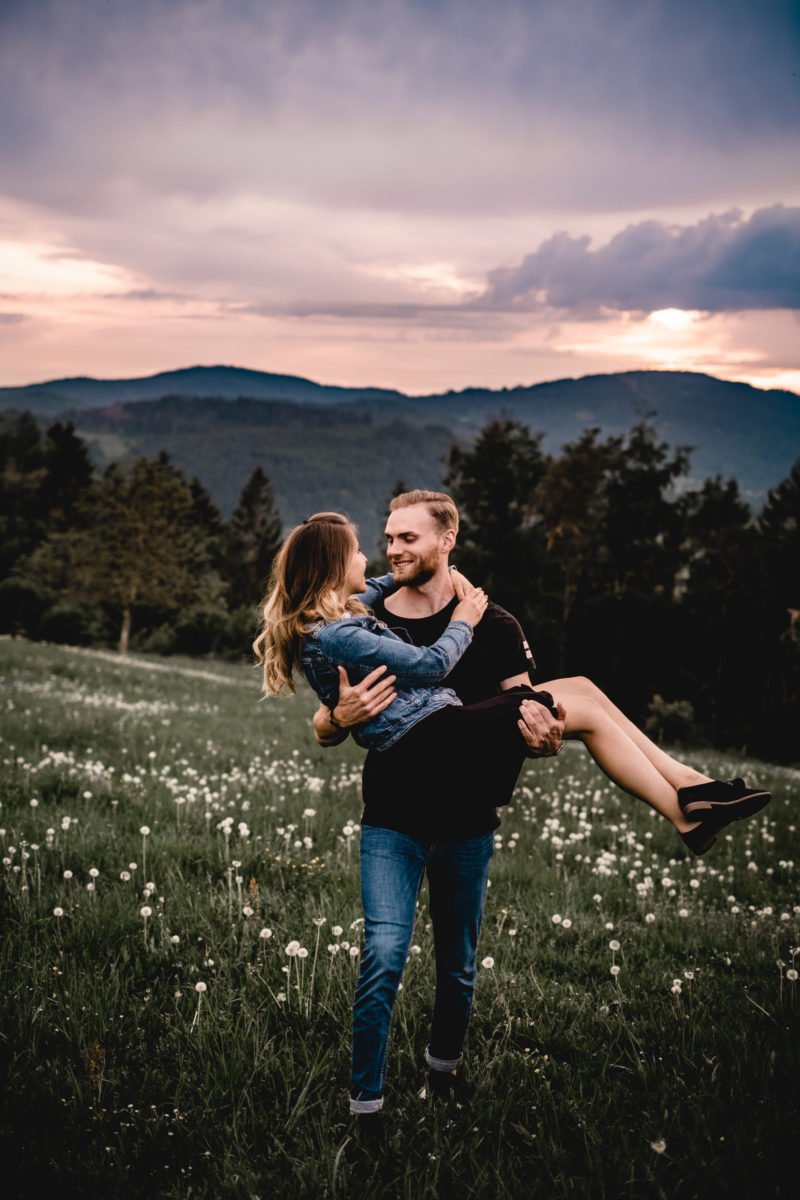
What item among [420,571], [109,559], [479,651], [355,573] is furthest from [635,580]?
[355,573]

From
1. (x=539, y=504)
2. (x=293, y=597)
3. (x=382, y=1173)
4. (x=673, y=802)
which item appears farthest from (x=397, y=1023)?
(x=539, y=504)

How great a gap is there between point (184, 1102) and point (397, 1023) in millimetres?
1184

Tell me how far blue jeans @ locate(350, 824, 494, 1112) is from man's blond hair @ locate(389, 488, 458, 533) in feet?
5.09

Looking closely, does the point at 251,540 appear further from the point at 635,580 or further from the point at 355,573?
the point at 355,573

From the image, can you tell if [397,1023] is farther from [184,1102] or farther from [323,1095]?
[184,1102]

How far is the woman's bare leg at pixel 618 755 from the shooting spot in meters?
3.68

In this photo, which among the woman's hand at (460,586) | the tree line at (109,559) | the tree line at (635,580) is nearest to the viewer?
the woman's hand at (460,586)

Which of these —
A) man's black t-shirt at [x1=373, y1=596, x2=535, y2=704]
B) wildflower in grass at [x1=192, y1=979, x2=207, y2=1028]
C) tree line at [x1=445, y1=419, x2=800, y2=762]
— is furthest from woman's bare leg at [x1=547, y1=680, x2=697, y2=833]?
tree line at [x1=445, y1=419, x2=800, y2=762]

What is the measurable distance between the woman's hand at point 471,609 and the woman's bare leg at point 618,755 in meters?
0.60

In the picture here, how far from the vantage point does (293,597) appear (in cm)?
350

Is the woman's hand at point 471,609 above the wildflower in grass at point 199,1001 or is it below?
above

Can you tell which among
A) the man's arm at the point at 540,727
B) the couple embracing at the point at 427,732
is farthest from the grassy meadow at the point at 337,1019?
the man's arm at the point at 540,727

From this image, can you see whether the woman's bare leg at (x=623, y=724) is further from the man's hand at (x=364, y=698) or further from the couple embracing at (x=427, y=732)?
the man's hand at (x=364, y=698)

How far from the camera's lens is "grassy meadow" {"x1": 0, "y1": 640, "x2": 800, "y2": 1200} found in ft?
9.75
